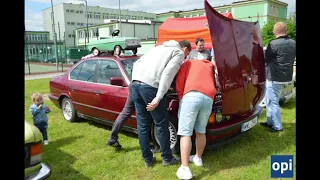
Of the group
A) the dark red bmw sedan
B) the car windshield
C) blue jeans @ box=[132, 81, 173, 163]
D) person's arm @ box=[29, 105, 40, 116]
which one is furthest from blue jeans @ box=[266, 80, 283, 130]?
person's arm @ box=[29, 105, 40, 116]

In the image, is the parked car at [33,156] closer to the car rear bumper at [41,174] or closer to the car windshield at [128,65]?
the car rear bumper at [41,174]

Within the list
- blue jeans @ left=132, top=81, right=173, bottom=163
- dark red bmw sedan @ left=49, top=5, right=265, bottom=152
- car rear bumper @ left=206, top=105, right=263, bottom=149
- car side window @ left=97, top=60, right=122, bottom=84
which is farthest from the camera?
car side window @ left=97, top=60, right=122, bottom=84

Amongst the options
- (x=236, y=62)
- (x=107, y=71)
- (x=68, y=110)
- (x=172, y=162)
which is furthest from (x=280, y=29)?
(x=68, y=110)

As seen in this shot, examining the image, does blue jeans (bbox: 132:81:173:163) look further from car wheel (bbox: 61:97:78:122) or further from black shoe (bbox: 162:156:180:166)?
car wheel (bbox: 61:97:78:122)

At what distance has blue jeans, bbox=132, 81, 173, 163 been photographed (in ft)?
11.2

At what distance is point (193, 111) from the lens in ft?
10.9

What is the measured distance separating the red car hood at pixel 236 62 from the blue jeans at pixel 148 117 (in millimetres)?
845

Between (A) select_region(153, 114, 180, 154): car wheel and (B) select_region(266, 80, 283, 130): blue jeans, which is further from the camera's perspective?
(B) select_region(266, 80, 283, 130): blue jeans

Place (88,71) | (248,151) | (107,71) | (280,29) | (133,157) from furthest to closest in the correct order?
1. (88,71)
2. (107,71)
3. (280,29)
4. (248,151)
5. (133,157)

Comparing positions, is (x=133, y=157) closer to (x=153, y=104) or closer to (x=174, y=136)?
(x=174, y=136)

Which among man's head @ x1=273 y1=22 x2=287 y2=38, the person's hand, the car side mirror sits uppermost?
man's head @ x1=273 y1=22 x2=287 y2=38

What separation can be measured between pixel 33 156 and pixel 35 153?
0.11 feet

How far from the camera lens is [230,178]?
3.35m
